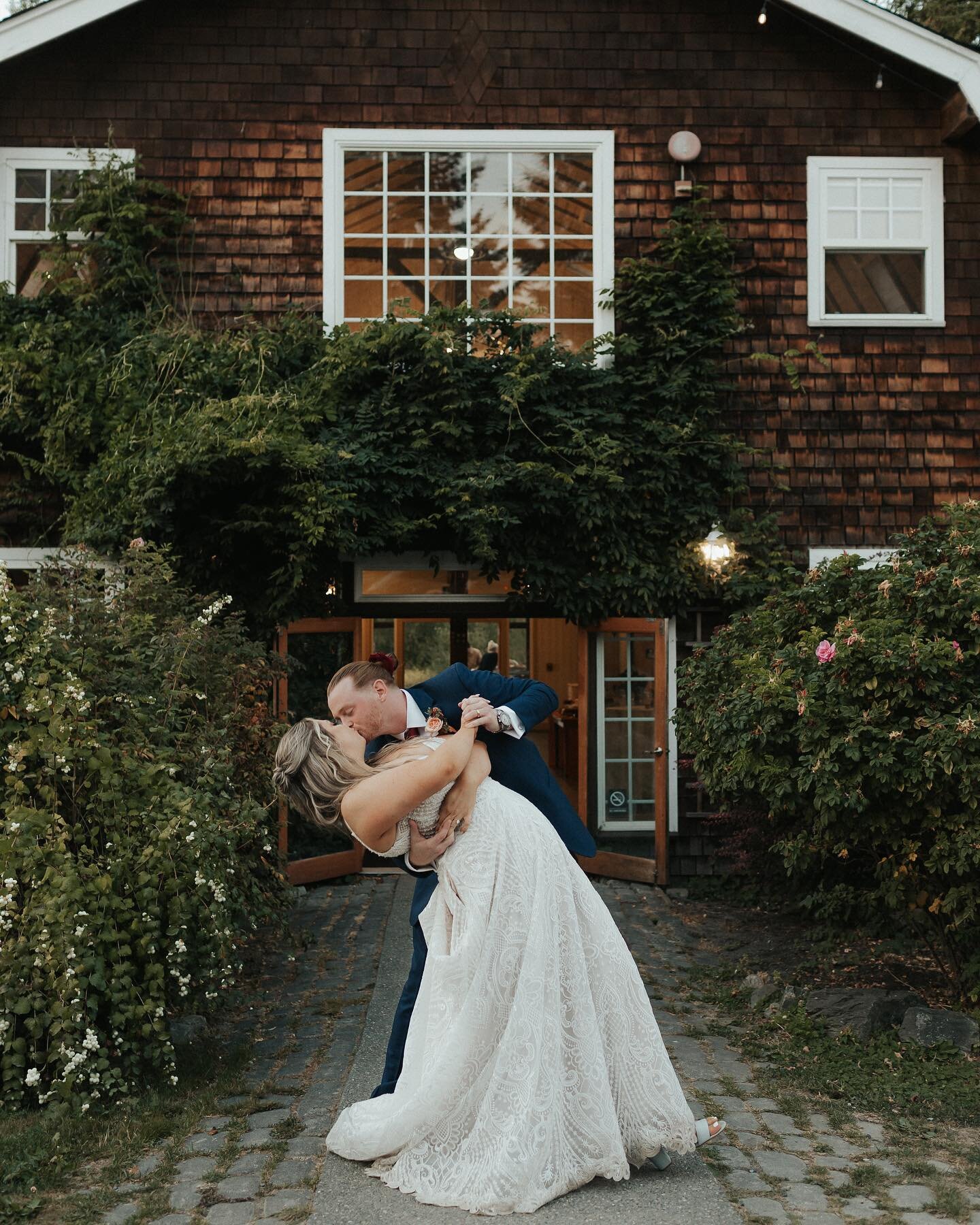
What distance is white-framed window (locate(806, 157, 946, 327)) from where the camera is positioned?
378 inches

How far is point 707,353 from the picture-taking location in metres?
9.43

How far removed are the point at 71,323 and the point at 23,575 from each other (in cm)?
195

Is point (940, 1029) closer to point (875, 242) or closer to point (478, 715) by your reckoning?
point (478, 715)

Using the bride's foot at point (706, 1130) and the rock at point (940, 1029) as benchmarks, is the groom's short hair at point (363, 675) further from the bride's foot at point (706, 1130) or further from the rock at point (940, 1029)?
the rock at point (940, 1029)

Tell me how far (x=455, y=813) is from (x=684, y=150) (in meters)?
7.25

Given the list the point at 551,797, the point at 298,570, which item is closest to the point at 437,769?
the point at 551,797

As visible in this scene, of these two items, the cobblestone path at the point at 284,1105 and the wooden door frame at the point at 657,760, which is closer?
the cobblestone path at the point at 284,1105

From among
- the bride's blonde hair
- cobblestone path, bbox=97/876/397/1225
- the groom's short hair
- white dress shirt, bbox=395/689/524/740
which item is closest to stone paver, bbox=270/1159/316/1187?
cobblestone path, bbox=97/876/397/1225

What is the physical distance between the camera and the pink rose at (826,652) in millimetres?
5844

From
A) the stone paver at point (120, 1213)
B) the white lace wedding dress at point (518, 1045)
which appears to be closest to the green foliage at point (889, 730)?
the white lace wedding dress at point (518, 1045)

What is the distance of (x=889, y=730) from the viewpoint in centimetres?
561

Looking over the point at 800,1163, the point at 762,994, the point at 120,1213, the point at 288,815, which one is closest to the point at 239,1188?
the point at 120,1213

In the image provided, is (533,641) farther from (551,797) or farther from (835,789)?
(551,797)

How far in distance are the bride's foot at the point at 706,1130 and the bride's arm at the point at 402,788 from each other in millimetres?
1436
